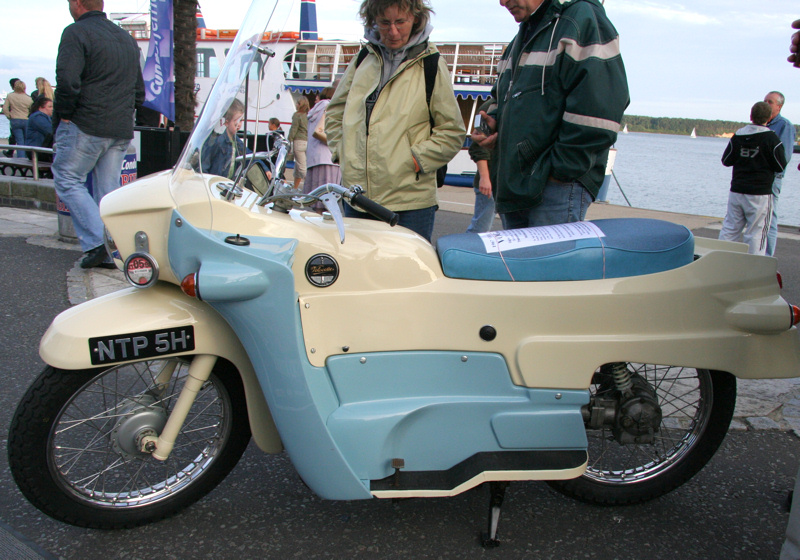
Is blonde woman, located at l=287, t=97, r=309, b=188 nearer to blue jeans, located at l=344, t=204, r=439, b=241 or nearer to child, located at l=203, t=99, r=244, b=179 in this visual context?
Result: blue jeans, located at l=344, t=204, r=439, b=241

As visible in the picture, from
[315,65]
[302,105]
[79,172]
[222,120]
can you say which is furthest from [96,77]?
[315,65]

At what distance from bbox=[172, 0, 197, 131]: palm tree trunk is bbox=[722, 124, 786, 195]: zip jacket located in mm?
6476

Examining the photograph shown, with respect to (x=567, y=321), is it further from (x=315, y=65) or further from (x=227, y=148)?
(x=315, y=65)

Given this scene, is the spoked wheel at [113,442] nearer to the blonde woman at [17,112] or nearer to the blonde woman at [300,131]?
the blonde woman at [300,131]

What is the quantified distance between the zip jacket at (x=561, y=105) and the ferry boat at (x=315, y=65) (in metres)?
15.5

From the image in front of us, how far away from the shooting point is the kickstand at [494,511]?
6.63 ft

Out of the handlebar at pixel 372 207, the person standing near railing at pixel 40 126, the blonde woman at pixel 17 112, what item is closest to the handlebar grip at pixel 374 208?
the handlebar at pixel 372 207

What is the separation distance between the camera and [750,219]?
6.59m

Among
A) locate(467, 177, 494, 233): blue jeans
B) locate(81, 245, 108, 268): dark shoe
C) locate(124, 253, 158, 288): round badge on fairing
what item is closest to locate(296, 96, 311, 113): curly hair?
locate(467, 177, 494, 233): blue jeans

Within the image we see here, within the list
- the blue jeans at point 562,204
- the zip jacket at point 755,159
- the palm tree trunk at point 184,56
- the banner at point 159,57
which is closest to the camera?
the blue jeans at point 562,204

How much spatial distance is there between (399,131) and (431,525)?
165 centimetres

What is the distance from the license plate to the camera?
1.79 m

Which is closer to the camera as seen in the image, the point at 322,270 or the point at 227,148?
the point at 322,270

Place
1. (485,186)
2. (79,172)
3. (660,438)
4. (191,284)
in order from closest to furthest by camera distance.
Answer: (191,284), (660,438), (79,172), (485,186)
